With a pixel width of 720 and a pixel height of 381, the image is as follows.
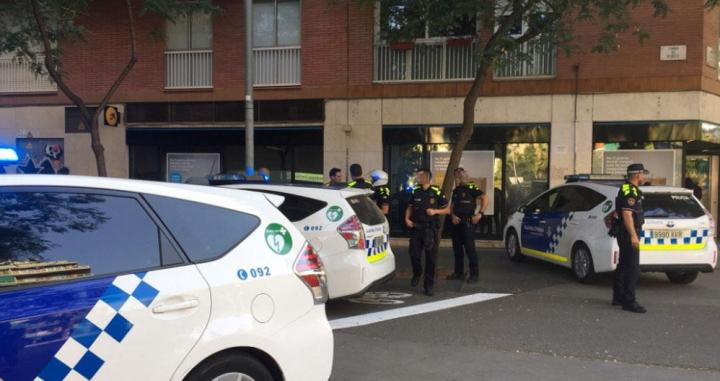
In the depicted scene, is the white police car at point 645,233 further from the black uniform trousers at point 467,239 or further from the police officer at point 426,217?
the police officer at point 426,217

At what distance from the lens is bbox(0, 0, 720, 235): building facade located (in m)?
12.8

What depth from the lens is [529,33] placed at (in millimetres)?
9766

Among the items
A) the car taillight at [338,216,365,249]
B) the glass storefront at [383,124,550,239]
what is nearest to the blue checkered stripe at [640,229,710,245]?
the car taillight at [338,216,365,249]

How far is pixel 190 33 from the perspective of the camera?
1514 cm

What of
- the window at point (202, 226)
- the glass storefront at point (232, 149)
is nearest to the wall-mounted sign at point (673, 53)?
the glass storefront at point (232, 149)

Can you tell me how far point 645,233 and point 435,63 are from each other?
6892 millimetres

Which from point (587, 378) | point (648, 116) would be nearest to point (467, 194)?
point (587, 378)

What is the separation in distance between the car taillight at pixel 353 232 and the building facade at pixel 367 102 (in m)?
5.86

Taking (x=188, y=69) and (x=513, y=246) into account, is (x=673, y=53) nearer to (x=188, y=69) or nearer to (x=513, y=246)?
(x=513, y=246)

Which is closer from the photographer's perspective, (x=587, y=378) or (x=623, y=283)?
(x=587, y=378)

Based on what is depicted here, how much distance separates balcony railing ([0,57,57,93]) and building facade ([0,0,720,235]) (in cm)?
5

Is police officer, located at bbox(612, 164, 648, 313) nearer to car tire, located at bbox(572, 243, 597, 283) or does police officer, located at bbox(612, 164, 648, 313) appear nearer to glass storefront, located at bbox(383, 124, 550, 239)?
car tire, located at bbox(572, 243, 597, 283)

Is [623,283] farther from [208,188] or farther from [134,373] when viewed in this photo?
[134,373]

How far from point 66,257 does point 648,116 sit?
492 inches
